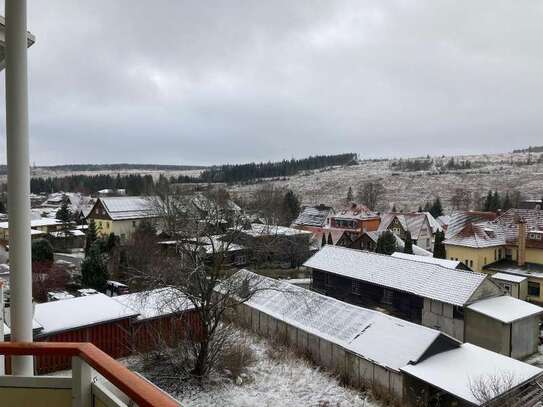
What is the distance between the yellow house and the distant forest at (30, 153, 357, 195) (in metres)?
51.5

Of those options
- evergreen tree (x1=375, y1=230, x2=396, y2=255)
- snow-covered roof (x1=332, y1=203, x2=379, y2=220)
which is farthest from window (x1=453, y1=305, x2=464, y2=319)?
snow-covered roof (x1=332, y1=203, x2=379, y2=220)

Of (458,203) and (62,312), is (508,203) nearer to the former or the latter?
(458,203)

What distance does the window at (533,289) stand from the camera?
81.9 ft

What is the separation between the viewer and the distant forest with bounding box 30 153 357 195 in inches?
3807

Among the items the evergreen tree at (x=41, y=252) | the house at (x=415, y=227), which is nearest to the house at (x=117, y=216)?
the evergreen tree at (x=41, y=252)

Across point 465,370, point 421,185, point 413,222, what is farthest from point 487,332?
point 421,185

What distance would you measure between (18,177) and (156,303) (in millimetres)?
14397

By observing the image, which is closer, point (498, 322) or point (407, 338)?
point (407, 338)

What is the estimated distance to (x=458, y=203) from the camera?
70.6 meters

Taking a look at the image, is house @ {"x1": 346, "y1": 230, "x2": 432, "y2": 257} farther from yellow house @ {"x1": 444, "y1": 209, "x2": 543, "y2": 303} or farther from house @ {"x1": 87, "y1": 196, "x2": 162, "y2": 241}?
house @ {"x1": 87, "y1": 196, "x2": 162, "y2": 241}

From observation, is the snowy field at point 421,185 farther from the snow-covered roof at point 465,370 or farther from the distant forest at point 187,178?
the snow-covered roof at point 465,370

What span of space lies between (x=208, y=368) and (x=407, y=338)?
659 centimetres

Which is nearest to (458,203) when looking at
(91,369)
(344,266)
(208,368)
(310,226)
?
(310,226)

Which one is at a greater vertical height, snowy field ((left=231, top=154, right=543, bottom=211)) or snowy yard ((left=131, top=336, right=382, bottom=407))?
snowy field ((left=231, top=154, right=543, bottom=211))
